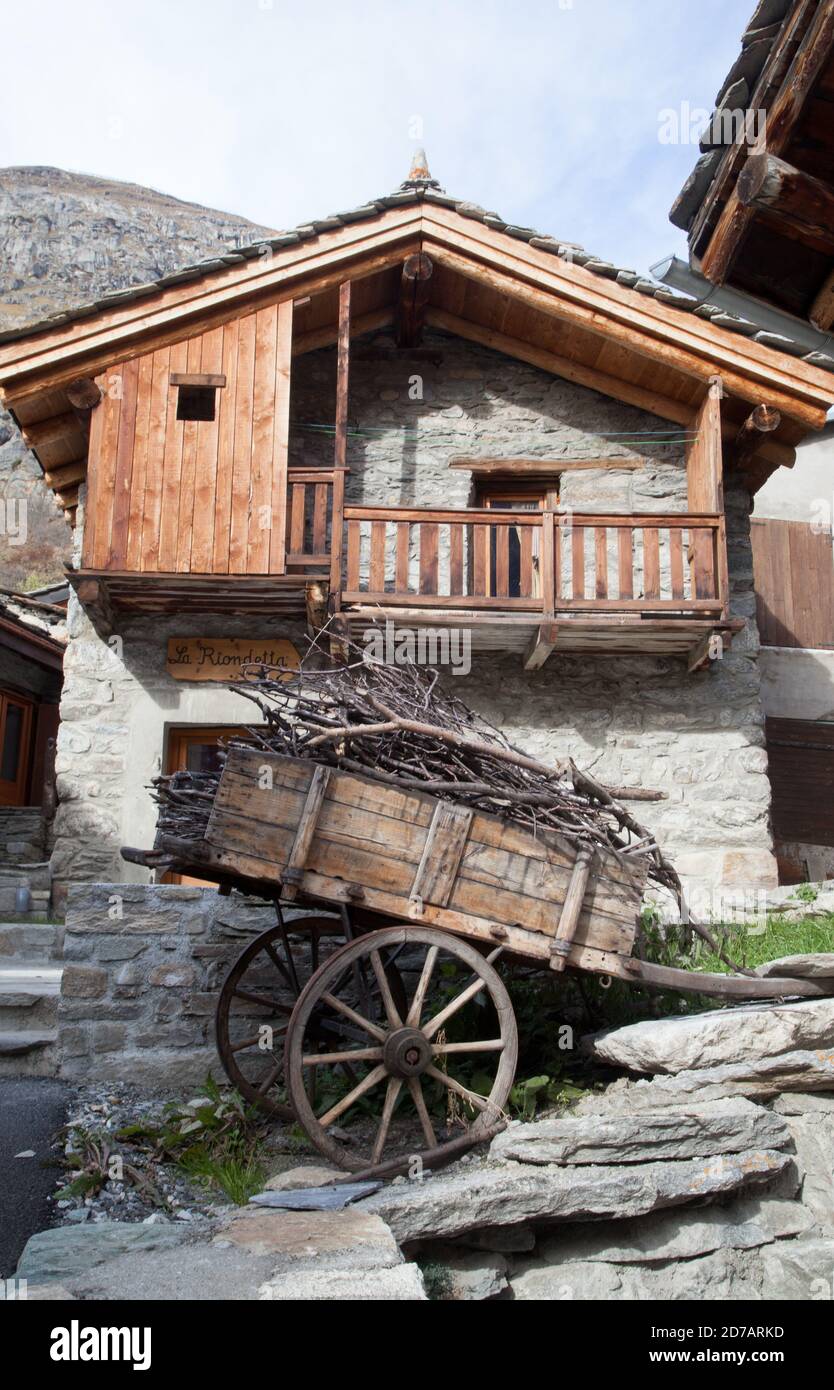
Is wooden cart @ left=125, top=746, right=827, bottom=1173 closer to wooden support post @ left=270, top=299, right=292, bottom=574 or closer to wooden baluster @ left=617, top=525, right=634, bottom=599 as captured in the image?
wooden baluster @ left=617, top=525, right=634, bottom=599

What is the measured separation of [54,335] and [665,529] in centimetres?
545

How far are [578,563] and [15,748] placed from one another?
34.0 ft

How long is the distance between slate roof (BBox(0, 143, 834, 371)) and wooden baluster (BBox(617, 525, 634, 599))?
6.74ft

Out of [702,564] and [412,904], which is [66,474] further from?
[412,904]

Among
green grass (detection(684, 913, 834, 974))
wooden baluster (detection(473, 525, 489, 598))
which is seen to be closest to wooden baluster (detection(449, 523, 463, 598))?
wooden baluster (detection(473, 525, 489, 598))

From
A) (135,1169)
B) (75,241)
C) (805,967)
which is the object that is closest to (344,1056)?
(135,1169)

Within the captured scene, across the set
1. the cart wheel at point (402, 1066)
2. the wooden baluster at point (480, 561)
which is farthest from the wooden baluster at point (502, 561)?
the cart wheel at point (402, 1066)

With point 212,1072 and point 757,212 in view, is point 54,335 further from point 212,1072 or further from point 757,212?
point 757,212

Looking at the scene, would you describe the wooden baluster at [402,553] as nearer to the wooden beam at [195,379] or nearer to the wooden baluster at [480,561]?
the wooden baluster at [480,561]

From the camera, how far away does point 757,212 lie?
315cm

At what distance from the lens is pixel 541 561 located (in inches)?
342

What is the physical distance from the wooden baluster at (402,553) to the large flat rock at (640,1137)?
17.2ft

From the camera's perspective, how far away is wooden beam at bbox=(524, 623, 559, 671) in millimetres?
8531

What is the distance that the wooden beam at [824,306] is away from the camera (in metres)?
3.38
